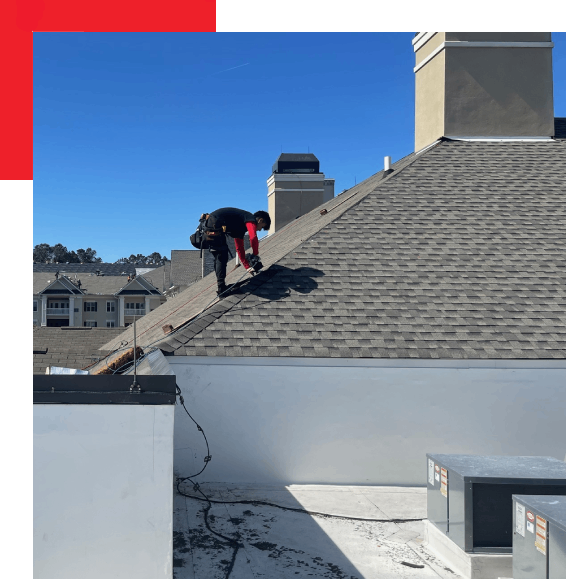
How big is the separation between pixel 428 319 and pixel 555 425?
105 inches

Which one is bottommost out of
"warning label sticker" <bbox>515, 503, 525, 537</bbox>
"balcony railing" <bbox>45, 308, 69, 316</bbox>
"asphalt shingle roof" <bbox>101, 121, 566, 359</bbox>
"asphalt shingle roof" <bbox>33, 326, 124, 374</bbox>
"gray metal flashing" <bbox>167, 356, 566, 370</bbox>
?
"balcony railing" <bbox>45, 308, 69, 316</bbox>

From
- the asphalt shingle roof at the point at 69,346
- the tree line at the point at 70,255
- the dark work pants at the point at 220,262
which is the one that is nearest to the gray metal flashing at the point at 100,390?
the dark work pants at the point at 220,262

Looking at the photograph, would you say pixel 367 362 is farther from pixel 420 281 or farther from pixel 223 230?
pixel 223 230

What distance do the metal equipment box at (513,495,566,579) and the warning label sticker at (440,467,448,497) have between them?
1108 mm

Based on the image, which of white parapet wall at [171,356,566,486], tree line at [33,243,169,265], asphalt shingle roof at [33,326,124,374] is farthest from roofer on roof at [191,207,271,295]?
tree line at [33,243,169,265]

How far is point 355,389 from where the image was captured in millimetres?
9758

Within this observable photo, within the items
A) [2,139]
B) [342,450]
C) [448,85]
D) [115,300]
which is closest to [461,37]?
[448,85]

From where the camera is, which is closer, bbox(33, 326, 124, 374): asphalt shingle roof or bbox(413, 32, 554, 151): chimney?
bbox(413, 32, 554, 151): chimney

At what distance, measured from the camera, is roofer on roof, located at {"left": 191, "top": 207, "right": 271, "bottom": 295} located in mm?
11250

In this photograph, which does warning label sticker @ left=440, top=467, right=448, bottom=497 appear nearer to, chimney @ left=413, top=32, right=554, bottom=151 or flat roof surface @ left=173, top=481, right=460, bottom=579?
flat roof surface @ left=173, top=481, right=460, bottom=579

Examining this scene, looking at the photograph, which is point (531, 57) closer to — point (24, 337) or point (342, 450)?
point (342, 450)

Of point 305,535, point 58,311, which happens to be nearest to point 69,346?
point 305,535

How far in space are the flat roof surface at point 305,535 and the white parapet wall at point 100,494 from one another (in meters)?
1.57

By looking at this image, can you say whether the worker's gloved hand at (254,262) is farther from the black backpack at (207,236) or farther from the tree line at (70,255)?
the tree line at (70,255)
